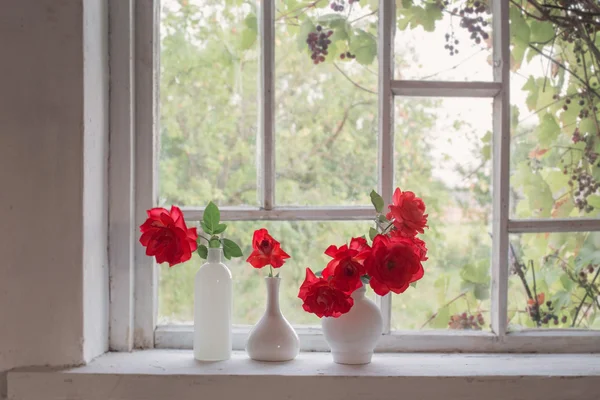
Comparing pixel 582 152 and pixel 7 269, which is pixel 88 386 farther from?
pixel 582 152

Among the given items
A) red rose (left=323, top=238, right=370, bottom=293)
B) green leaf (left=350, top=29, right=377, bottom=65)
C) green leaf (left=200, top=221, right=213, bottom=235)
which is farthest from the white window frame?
red rose (left=323, top=238, right=370, bottom=293)

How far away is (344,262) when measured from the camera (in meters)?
1.25

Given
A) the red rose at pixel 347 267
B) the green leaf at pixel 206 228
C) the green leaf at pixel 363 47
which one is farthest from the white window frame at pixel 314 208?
the red rose at pixel 347 267

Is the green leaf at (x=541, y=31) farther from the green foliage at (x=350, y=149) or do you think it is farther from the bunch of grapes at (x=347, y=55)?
the bunch of grapes at (x=347, y=55)

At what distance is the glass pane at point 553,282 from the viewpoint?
1521 millimetres

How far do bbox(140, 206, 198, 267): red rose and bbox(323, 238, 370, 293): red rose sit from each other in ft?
0.96

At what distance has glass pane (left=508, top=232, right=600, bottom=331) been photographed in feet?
4.99

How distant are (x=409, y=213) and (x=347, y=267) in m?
0.17

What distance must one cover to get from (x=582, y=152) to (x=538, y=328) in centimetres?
44

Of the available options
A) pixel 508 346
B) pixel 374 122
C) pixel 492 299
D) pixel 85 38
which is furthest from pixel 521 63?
pixel 85 38

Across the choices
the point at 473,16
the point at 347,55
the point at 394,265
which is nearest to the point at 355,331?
the point at 394,265

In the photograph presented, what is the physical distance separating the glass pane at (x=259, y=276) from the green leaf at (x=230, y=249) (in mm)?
139

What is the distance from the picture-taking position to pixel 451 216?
1525mm

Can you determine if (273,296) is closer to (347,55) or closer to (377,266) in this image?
(377,266)
